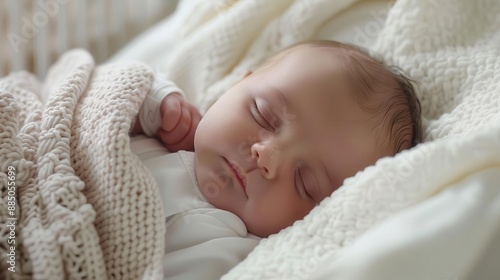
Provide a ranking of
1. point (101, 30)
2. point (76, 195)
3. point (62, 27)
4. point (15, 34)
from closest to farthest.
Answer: point (76, 195) < point (15, 34) < point (62, 27) < point (101, 30)

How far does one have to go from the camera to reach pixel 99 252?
2.64 ft

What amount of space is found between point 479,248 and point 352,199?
0.58 ft

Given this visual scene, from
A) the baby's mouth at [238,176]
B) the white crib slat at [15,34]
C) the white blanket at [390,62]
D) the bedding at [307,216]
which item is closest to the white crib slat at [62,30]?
the white crib slat at [15,34]

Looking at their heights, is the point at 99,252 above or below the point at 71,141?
below

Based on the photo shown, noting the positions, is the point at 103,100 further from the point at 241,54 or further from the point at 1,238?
the point at 241,54

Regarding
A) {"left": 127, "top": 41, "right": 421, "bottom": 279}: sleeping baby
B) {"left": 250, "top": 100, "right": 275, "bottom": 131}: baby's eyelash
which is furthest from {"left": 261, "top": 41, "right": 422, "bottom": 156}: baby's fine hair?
{"left": 250, "top": 100, "right": 275, "bottom": 131}: baby's eyelash

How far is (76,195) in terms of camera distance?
820 mm

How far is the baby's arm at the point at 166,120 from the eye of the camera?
1109 mm

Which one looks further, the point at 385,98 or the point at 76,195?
the point at 385,98

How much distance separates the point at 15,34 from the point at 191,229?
88cm

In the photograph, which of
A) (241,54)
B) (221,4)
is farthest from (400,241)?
(221,4)

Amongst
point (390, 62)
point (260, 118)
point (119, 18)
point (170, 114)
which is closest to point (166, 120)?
point (170, 114)

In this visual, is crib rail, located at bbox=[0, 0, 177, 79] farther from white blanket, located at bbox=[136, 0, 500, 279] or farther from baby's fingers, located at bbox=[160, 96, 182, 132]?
baby's fingers, located at bbox=[160, 96, 182, 132]

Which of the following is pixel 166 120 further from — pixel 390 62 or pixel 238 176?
pixel 390 62
